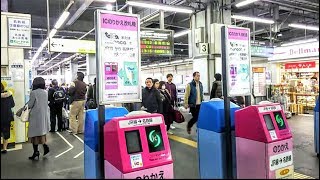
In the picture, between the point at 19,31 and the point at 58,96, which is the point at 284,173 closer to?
the point at 19,31

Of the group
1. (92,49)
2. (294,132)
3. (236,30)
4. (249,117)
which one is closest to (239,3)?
(294,132)

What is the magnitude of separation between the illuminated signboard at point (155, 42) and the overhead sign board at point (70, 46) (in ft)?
5.02

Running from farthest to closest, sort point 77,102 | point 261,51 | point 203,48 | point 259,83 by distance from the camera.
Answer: point 259,83, point 261,51, point 203,48, point 77,102

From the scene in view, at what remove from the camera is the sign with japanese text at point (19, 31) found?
564cm

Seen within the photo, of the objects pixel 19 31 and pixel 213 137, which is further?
pixel 19 31

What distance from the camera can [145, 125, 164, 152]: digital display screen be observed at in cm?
236

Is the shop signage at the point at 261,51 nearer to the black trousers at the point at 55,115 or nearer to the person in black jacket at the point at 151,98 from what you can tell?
the person in black jacket at the point at 151,98

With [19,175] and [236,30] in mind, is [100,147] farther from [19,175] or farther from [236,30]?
[236,30]

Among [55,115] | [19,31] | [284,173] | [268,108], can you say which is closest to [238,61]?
[268,108]

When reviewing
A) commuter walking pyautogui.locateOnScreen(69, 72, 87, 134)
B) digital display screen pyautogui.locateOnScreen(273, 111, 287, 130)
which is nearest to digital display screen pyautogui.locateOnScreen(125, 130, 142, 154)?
digital display screen pyautogui.locateOnScreen(273, 111, 287, 130)

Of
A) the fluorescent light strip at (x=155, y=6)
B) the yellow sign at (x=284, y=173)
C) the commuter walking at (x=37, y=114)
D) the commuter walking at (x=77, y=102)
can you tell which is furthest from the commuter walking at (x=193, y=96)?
the yellow sign at (x=284, y=173)

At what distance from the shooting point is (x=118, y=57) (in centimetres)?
258

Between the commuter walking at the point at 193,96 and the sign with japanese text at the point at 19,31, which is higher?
the sign with japanese text at the point at 19,31

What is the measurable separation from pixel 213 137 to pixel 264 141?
0.56m
